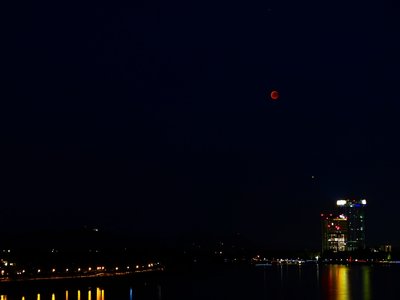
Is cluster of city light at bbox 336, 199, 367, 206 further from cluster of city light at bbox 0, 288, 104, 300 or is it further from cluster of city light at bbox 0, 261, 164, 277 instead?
cluster of city light at bbox 0, 288, 104, 300

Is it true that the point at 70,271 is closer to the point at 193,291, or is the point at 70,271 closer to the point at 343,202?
the point at 193,291

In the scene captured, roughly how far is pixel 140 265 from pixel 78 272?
84.4ft

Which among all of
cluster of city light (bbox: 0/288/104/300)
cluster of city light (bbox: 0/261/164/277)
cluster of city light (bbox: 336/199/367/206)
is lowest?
cluster of city light (bbox: 0/261/164/277)

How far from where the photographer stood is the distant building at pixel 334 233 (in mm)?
149625

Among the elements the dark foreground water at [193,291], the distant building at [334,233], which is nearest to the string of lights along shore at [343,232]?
the distant building at [334,233]

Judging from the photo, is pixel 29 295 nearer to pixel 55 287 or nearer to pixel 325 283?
pixel 55 287

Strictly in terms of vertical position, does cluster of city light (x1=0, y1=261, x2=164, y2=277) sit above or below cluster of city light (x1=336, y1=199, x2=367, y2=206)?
below

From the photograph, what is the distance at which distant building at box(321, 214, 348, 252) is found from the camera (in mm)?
149625

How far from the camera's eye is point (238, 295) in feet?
152

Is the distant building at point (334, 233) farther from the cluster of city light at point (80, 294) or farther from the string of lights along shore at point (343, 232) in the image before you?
the cluster of city light at point (80, 294)

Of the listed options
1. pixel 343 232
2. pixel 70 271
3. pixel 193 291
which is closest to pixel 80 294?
pixel 193 291

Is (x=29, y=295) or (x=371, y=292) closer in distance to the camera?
(x=29, y=295)

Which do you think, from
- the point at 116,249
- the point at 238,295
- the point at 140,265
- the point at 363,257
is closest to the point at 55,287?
the point at 238,295

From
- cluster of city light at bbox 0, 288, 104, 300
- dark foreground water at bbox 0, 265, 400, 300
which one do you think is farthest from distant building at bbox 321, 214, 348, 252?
cluster of city light at bbox 0, 288, 104, 300
